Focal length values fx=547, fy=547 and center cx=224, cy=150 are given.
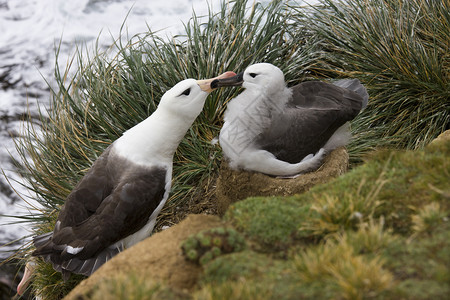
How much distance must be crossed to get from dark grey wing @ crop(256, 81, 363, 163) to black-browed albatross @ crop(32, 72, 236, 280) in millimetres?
667

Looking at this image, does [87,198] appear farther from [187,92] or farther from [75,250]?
[187,92]

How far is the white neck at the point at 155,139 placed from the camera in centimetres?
444

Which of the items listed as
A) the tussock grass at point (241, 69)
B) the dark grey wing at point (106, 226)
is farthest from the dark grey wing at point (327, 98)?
the dark grey wing at point (106, 226)

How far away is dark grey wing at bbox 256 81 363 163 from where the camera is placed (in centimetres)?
447

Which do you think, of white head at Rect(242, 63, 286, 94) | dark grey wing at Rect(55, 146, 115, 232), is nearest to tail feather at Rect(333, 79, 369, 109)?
white head at Rect(242, 63, 286, 94)

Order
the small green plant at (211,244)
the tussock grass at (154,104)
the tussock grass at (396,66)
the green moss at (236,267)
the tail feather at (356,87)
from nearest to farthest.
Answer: the green moss at (236,267) → the small green plant at (211,244) → the tail feather at (356,87) → the tussock grass at (154,104) → the tussock grass at (396,66)

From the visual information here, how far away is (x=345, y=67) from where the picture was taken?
22.1 feet

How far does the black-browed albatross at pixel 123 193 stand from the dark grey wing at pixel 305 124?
0.67m

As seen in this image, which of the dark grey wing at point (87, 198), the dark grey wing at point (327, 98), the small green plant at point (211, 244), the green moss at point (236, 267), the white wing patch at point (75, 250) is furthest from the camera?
the dark grey wing at point (327, 98)

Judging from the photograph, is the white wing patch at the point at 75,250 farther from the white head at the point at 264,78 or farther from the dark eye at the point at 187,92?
the white head at the point at 264,78

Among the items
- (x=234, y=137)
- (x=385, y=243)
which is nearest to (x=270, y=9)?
(x=234, y=137)

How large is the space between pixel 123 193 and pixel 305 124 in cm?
156

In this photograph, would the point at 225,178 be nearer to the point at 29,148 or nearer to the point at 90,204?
the point at 90,204

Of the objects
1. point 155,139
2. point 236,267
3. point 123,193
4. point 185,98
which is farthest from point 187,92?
point 236,267
